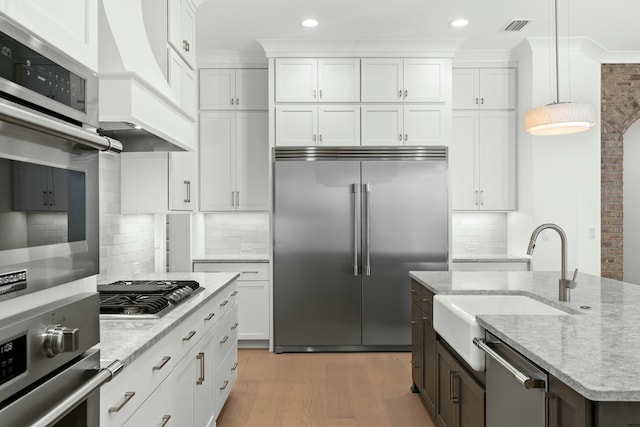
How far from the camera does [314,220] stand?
4.59 meters

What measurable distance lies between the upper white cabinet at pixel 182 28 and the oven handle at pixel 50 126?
5.79 feet

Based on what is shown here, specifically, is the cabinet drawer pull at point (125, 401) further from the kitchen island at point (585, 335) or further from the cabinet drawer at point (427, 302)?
the cabinet drawer at point (427, 302)

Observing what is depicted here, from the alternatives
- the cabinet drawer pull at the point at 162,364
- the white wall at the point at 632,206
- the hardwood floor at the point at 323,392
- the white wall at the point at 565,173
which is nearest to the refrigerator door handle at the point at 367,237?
the hardwood floor at the point at 323,392

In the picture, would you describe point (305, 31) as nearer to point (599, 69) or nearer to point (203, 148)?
point (203, 148)

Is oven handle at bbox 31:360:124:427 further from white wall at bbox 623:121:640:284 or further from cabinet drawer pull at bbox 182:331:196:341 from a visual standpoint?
white wall at bbox 623:121:640:284

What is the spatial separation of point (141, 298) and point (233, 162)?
9.29 feet

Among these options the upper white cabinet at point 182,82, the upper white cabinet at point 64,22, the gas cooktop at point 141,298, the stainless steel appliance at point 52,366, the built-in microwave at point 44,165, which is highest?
the upper white cabinet at point 182,82

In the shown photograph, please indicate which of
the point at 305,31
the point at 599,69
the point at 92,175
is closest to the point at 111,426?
the point at 92,175

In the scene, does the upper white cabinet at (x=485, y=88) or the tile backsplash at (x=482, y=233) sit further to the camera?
the tile backsplash at (x=482, y=233)

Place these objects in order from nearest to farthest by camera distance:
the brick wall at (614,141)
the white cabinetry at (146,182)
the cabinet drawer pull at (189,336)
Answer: the cabinet drawer pull at (189,336) < the white cabinetry at (146,182) < the brick wall at (614,141)

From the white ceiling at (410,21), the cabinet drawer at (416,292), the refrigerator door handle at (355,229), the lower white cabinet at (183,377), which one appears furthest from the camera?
the refrigerator door handle at (355,229)

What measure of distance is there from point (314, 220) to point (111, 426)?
3240 millimetres

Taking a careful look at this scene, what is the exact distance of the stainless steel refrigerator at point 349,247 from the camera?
15.1 feet

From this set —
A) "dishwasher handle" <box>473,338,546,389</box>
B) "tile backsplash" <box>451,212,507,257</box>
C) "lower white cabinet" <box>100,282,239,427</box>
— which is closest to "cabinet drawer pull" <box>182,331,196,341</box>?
"lower white cabinet" <box>100,282,239,427</box>
